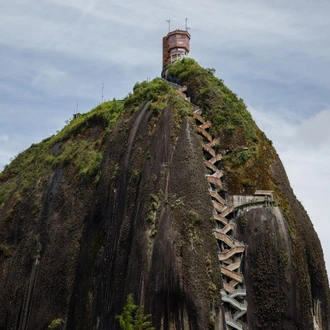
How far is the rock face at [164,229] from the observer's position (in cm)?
2583

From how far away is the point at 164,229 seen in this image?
26594 millimetres

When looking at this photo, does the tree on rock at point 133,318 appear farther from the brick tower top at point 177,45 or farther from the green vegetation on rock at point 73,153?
the brick tower top at point 177,45

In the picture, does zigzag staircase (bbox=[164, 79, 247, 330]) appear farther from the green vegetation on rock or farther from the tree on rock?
the green vegetation on rock

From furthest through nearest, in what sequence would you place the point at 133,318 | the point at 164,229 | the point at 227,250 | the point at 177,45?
1. the point at 177,45
2. the point at 227,250
3. the point at 164,229
4. the point at 133,318

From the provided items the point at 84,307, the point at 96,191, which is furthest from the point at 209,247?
the point at 96,191

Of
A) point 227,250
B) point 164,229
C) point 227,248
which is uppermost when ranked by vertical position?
point 164,229

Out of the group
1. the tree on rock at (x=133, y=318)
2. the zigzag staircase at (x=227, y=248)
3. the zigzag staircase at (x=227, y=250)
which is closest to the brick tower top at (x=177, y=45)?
the zigzag staircase at (x=227, y=248)

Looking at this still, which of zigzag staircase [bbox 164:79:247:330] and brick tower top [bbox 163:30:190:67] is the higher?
brick tower top [bbox 163:30:190:67]

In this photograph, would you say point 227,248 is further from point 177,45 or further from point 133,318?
point 177,45

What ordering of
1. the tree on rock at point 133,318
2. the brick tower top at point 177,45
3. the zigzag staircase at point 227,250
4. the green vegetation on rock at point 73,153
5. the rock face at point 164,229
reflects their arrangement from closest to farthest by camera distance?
the tree on rock at point 133,318
the rock face at point 164,229
the zigzag staircase at point 227,250
the green vegetation on rock at point 73,153
the brick tower top at point 177,45

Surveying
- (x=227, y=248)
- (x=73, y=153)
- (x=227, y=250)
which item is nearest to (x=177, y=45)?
(x=73, y=153)

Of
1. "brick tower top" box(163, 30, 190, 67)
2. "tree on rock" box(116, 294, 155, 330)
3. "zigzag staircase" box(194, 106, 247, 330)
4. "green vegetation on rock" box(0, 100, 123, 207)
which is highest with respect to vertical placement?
"brick tower top" box(163, 30, 190, 67)

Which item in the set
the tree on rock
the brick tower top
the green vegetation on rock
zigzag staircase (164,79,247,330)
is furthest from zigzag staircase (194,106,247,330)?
the brick tower top

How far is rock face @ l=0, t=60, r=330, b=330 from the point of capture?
84.7 feet
